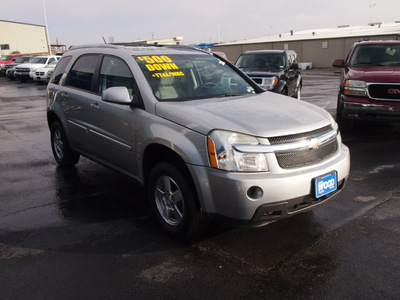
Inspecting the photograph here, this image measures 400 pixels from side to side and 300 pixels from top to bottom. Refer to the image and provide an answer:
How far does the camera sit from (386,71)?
7031 millimetres

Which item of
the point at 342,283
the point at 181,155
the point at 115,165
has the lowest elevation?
→ the point at 342,283

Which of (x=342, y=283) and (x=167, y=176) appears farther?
(x=167, y=176)

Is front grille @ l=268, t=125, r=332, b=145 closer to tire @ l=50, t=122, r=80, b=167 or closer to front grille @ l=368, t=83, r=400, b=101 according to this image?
tire @ l=50, t=122, r=80, b=167

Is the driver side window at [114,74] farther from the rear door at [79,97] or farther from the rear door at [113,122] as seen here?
the rear door at [79,97]

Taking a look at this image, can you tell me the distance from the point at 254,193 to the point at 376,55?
662 centimetres

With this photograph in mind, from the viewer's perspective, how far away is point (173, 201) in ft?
11.4

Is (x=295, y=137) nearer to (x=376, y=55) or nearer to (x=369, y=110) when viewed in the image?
(x=369, y=110)

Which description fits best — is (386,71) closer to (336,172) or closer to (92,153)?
(336,172)

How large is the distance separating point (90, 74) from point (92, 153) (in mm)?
1014

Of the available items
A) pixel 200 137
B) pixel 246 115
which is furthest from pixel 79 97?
pixel 246 115

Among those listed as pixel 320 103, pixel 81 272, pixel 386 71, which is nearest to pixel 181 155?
pixel 81 272

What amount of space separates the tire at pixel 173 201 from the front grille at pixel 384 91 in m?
5.06

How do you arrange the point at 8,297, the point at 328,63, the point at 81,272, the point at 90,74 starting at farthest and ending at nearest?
the point at 328,63 → the point at 90,74 → the point at 81,272 → the point at 8,297

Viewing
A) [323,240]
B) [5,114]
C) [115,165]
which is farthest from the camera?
[5,114]
